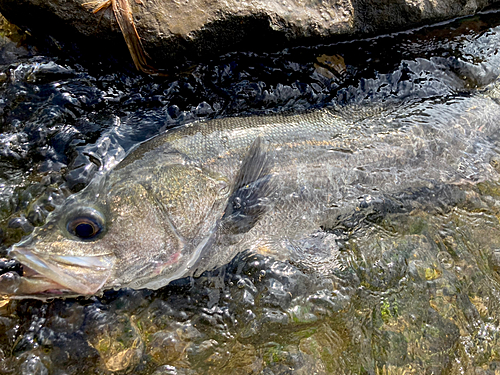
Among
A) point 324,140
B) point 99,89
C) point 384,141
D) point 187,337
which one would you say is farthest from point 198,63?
point 187,337

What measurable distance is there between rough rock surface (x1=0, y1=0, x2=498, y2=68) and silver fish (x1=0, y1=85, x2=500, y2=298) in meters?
0.93

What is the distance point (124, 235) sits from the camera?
9.63 ft

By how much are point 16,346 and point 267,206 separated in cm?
226

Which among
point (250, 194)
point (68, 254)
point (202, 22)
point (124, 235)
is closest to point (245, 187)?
point (250, 194)

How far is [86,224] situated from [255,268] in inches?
58.6

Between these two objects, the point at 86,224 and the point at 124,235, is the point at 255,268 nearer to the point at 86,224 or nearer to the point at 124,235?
the point at 124,235

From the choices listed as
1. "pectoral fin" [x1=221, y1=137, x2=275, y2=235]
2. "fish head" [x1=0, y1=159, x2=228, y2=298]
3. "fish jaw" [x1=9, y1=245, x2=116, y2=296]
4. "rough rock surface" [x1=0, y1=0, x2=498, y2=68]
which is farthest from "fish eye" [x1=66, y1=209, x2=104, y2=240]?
"rough rock surface" [x1=0, y1=0, x2=498, y2=68]

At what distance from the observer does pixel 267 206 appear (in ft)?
11.3

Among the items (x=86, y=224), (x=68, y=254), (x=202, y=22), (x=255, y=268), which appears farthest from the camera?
(x=202, y=22)

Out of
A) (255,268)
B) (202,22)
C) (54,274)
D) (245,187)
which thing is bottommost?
(255,268)

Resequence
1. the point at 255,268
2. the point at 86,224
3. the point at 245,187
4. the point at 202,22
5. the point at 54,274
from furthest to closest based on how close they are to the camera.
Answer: the point at 202,22 → the point at 255,268 → the point at 245,187 → the point at 86,224 → the point at 54,274

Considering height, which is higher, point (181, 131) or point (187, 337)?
point (181, 131)

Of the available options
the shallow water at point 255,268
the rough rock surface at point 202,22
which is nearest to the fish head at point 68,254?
the shallow water at point 255,268

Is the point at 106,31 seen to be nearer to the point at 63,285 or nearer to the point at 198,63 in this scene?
the point at 198,63
